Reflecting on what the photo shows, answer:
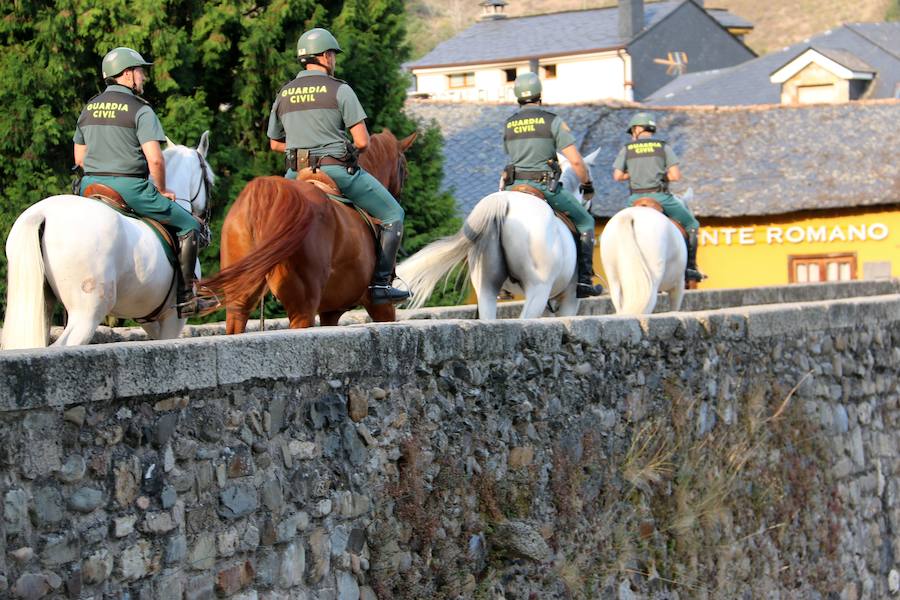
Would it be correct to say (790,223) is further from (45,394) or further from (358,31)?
(45,394)

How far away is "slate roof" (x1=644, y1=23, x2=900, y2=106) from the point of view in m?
43.1

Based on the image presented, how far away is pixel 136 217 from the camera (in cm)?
919

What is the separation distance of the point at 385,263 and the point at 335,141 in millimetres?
847

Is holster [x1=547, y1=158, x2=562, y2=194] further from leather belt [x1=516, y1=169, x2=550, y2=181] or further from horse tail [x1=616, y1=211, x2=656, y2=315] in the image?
horse tail [x1=616, y1=211, x2=656, y2=315]

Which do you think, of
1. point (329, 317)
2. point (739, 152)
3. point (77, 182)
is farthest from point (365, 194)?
point (739, 152)

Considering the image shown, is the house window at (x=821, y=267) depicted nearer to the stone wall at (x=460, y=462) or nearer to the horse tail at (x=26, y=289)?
the stone wall at (x=460, y=462)

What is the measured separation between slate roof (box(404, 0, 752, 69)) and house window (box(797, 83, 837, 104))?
38.8 feet

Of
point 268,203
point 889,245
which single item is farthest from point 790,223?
point 268,203

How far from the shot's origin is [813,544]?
1190 cm

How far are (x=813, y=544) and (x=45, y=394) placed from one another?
8203 mm

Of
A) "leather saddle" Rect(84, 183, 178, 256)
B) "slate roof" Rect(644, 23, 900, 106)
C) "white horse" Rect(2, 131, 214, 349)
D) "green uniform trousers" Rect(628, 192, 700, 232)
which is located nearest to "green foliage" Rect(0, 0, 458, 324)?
"green uniform trousers" Rect(628, 192, 700, 232)

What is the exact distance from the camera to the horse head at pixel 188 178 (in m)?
10.2

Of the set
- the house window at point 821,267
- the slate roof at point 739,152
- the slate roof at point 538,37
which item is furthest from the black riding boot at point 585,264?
the slate roof at point 538,37

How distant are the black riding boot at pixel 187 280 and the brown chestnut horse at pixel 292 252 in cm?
45
